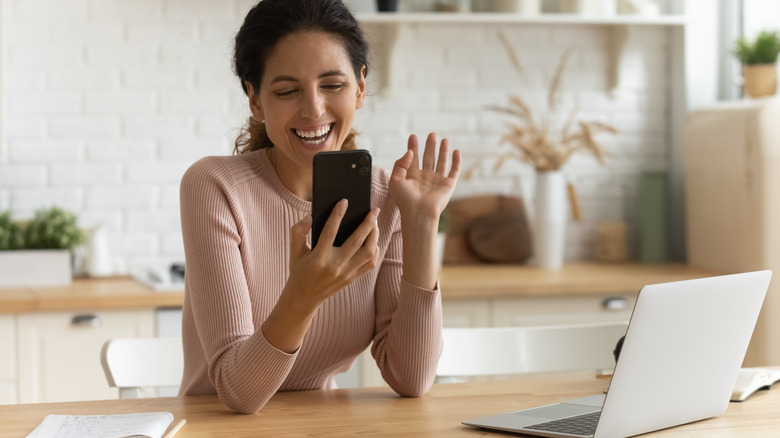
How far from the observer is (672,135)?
3.74 meters

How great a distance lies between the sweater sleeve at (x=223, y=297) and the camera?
1432mm

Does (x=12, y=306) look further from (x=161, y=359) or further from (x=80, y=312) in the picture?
(x=161, y=359)

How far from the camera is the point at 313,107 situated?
5.31 ft

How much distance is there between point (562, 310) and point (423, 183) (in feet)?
5.14

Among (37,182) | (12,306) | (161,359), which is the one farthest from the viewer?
(37,182)

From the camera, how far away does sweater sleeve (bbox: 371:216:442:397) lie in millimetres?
1610

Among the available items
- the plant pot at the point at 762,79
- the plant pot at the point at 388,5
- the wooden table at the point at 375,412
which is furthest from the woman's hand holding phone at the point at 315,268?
the plant pot at the point at 762,79

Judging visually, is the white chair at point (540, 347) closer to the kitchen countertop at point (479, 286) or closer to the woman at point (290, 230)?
the woman at point (290, 230)

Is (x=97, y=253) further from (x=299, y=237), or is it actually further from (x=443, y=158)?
(x=299, y=237)

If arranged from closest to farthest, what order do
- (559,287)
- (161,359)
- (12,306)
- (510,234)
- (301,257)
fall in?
(301,257), (161,359), (12,306), (559,287), (510,234)

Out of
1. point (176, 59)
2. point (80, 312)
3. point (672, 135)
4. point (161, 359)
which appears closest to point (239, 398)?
point (161, 359)

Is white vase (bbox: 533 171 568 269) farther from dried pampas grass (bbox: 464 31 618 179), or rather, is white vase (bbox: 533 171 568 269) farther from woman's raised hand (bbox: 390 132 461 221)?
woman's raised hand (bbox: 390 132 461 221)

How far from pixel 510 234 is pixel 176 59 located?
4.54 ft

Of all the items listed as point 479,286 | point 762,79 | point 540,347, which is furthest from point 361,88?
point 762,79
